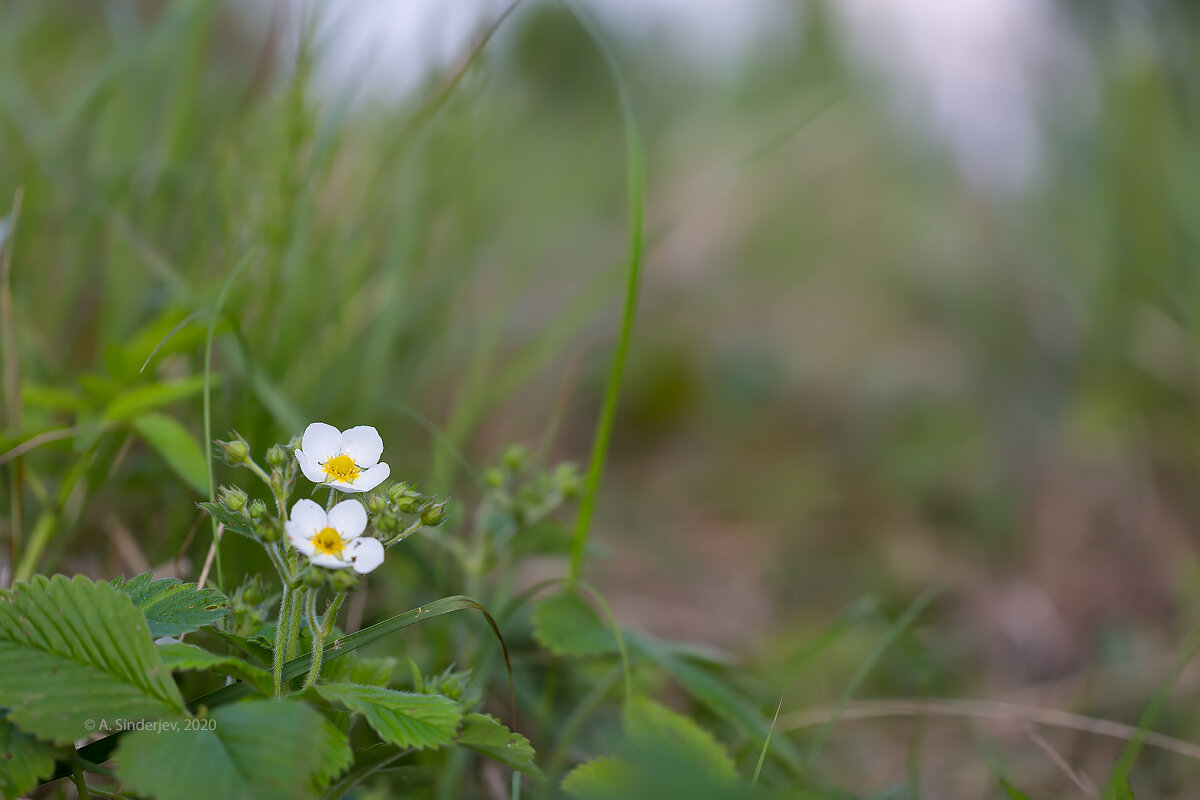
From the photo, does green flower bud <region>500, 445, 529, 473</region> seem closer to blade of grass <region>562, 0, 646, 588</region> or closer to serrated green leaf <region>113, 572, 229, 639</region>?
blade of grass <region>562, 0, 646, 588</region>

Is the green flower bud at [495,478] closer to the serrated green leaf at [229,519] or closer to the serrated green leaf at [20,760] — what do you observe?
the serrated green leaf at [229,519]

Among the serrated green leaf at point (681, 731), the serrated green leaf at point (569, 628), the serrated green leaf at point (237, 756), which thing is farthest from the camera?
the serrated green leaf at point (569, 628)

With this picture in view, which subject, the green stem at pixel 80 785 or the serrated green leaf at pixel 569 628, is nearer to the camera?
the green stem at pixel 80 785

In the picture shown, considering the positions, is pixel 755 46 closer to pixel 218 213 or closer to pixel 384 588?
pixel 218 213

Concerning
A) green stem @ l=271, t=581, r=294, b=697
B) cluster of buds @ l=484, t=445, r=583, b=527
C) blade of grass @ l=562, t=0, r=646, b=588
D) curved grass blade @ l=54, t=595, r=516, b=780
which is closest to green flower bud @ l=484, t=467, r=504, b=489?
cluster of buds @ l=484, t=445, r=583, b=527

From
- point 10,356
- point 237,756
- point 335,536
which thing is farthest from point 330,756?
point 10,356

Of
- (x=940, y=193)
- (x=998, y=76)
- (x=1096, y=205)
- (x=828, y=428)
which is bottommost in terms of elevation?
(x=828, y=428)

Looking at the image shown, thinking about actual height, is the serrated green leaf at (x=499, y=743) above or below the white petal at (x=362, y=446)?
below

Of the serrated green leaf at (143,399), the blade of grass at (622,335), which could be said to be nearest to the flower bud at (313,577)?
the blade of grass at (622,335)

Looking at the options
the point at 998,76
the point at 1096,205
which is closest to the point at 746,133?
the point at 998,76
